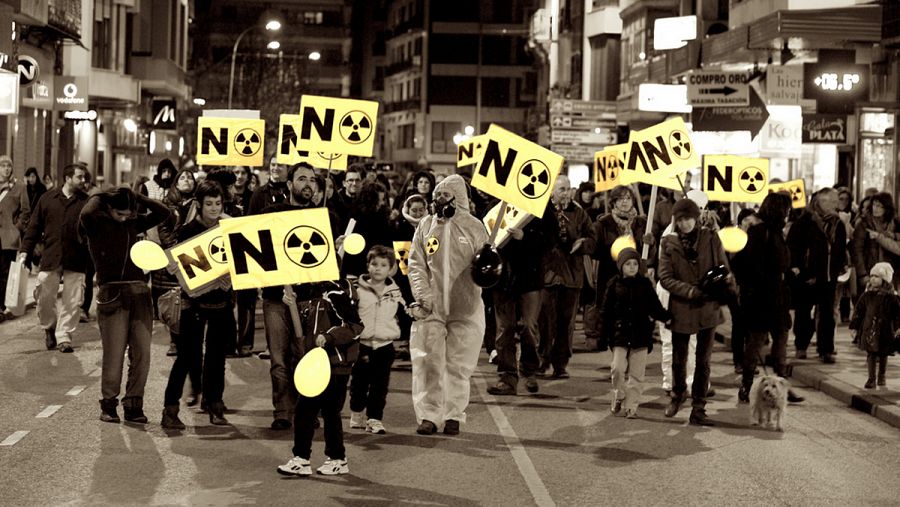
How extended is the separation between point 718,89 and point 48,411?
14.6 m

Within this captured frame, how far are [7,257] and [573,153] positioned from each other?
22.8 m

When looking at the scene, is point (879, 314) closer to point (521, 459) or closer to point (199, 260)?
point (521, 459)

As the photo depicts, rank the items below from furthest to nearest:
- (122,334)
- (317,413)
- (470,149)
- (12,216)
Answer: (12,216), (470,149), (122,334), (317,413)

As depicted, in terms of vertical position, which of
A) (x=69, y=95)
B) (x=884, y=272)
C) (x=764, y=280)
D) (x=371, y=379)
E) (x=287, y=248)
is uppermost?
(x=69, y=95)

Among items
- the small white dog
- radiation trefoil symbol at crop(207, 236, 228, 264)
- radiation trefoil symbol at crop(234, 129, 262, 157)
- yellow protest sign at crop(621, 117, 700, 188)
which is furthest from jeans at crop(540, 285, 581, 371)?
radiation trefoil symbol at crop(234, 129, 262, 157)

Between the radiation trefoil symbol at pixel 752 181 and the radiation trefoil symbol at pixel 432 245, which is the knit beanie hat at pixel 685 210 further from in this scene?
the radiation trefoil symbol at pixel 752 181

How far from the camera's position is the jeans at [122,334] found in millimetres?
11898

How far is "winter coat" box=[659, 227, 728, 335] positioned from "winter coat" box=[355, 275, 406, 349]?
2.46 m

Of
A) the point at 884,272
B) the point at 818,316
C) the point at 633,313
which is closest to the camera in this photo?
the point at 633,313

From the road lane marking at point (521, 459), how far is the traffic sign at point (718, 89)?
11.6m

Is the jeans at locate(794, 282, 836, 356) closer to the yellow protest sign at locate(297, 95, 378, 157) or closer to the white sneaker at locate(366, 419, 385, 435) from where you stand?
the yellow protest sign at locate(297, 95, 378, 157)

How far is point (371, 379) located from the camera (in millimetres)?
11523

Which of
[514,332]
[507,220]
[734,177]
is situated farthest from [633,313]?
[734,177]

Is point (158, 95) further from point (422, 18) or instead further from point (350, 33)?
point (350, 33)
